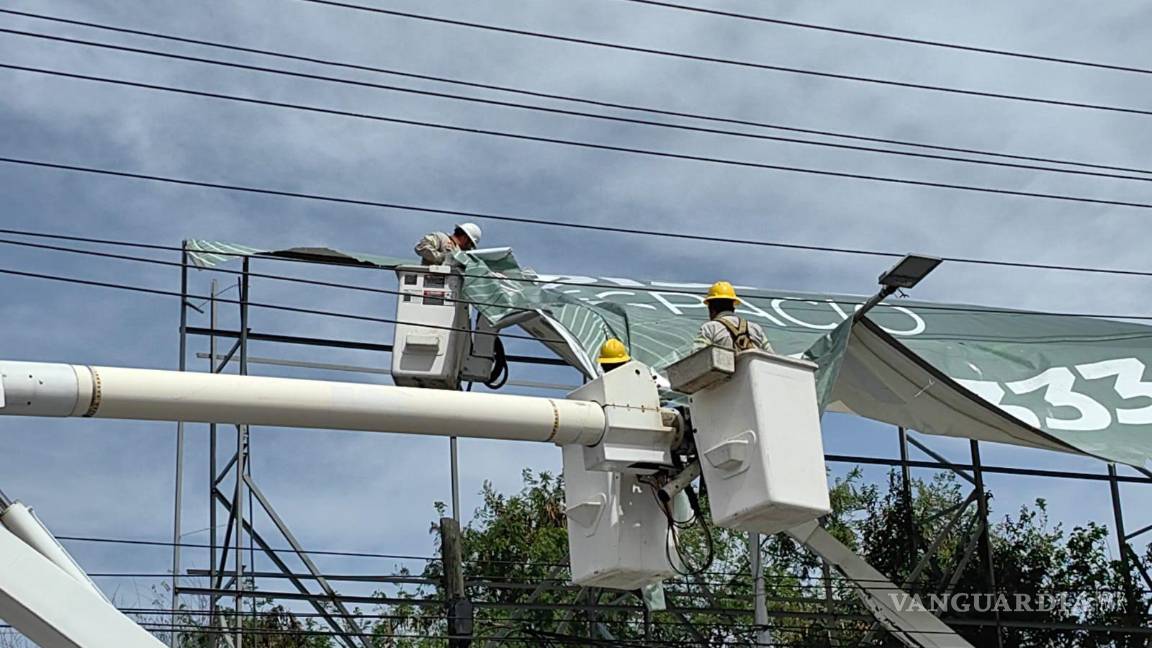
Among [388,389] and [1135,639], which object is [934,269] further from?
[1135,639]

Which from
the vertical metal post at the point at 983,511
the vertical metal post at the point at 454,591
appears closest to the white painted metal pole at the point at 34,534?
the vertical metal post at the point at 454,591

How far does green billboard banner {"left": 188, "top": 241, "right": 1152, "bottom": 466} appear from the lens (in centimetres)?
1405

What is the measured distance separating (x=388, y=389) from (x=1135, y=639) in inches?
651

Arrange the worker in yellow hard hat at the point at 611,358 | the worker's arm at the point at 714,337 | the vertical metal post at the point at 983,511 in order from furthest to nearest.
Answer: the vertical metal post at the point at 983,511 → the worker in yellow hard hat at the point at 611,358 → the worker's arm at the point at 714,337

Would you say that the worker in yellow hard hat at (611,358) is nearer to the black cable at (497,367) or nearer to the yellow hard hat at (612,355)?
the yellow hard hat at (612,355)

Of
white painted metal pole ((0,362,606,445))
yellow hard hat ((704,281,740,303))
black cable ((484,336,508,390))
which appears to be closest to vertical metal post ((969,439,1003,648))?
black cable ((484,336,508,390))

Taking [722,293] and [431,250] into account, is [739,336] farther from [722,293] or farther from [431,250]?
[431,250]

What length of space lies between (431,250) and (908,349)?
14.7ft

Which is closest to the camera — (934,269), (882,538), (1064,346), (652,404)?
(652,404)

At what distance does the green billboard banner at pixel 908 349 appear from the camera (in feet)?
46.1

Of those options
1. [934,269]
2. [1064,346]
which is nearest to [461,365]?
[934,269]

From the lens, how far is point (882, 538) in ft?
80.5

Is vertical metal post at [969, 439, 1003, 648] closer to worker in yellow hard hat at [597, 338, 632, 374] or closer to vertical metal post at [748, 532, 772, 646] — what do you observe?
vertical metal post at [748, 532, 772, 646]

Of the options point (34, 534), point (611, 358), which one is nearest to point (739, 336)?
point (611, 358)
